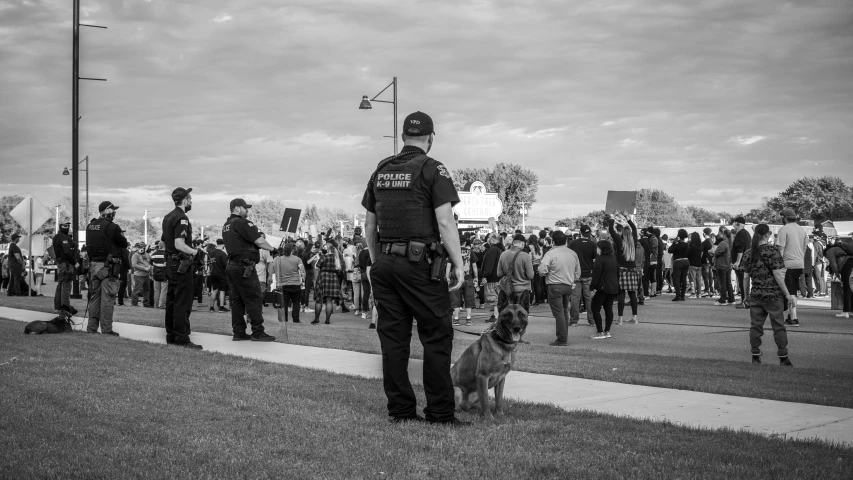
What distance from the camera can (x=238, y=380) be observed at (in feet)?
25.4

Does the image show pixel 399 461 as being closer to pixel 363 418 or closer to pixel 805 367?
pixel 363 418

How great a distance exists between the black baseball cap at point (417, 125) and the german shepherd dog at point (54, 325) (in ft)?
29.9

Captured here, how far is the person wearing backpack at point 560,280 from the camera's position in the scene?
13.0 metres

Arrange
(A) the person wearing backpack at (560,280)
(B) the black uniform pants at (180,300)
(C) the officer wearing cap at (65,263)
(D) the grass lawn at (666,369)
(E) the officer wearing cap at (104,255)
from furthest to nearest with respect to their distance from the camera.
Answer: (C) the officer wearing cap at (65,263) → (A) the person wearing backpack at (560,280) → (E) the officer wearing cap at (104,255) → (B) the black uniform pants at (180,300) → (D) the grass lawn at (666,369)

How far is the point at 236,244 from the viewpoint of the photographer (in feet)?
38.7

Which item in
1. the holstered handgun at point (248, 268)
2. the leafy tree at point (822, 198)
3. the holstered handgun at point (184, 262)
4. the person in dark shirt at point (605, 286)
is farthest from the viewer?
the leafy tree at point (822, 198)

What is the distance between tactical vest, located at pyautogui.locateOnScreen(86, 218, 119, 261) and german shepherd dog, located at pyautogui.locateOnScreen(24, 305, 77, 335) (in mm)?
1223

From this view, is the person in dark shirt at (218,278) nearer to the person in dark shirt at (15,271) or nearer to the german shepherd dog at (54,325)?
the german shepherd dog at (54,325)

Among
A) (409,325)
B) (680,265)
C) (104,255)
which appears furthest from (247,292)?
(680,265)

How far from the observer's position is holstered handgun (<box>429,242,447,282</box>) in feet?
A: 17.7

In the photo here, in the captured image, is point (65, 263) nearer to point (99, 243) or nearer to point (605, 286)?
point (99, 243)

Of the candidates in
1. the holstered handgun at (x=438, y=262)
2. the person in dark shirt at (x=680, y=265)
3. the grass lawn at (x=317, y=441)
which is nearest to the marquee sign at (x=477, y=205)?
the person in dark shirt at (x=680, y=265)

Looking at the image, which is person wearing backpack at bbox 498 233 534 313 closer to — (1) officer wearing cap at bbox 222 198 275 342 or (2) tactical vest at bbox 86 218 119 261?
(1) officer wearing cap at bbox 222 198 275 342

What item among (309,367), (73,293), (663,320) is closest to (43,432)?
(309,367)
